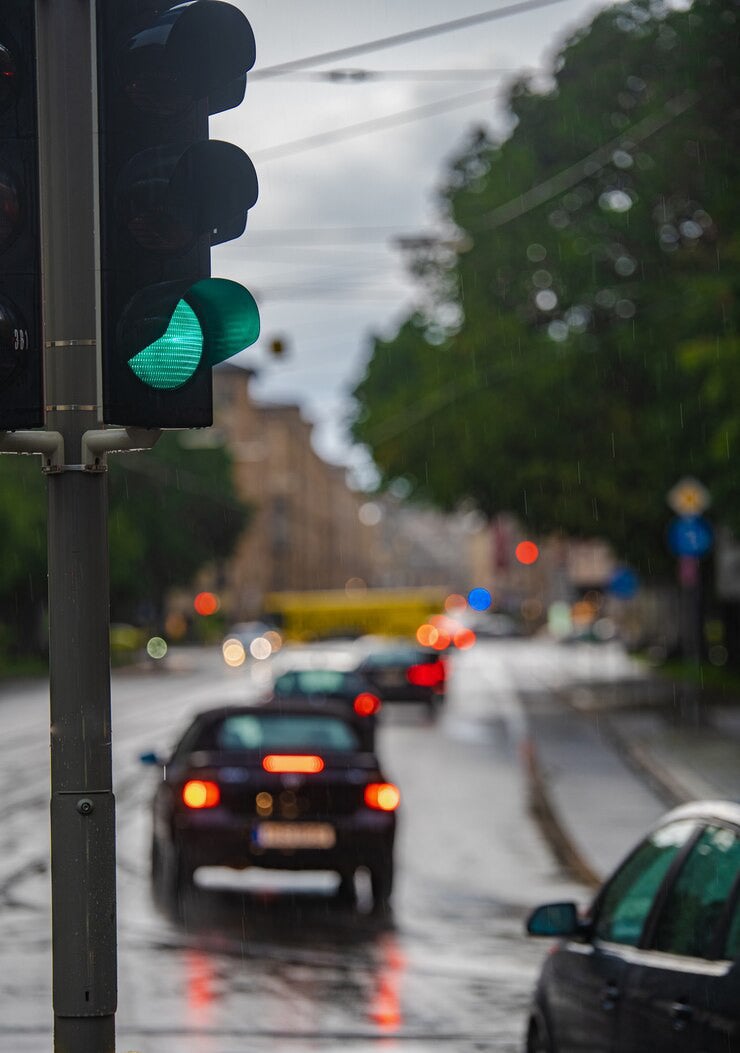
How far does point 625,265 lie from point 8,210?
106 ft

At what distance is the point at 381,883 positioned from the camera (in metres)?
13.8

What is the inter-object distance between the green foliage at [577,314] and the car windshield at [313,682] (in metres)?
8.39

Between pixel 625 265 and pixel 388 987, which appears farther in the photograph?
pixel 625 265

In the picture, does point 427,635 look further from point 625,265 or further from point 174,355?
point 174,355

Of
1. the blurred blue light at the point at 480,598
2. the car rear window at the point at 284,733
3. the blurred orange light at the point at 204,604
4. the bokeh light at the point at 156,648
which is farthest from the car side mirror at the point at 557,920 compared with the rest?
the blurred blue light at the point at 480,598

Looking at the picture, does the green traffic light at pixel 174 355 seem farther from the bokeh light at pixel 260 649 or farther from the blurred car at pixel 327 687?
the bokeh light at pixel 260 649

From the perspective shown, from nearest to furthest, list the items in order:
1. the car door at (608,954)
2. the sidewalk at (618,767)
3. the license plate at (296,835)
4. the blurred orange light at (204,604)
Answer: the car door at (608,954) < the license plate at (296,835) < the sidewalk at (618,767) < the blurred orange light at (204,604)

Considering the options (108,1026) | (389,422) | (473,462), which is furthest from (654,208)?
(108,1026)

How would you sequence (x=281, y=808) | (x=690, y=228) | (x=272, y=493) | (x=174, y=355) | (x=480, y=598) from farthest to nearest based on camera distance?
(x=480, y=598), (x=272, y=493), (x=690, y=228), (x=281, y=808), (x=174, y=355)

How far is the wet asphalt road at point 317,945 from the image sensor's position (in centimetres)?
948

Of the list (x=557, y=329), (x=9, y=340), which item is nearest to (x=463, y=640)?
(x=557, y=329)

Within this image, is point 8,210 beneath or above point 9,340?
above

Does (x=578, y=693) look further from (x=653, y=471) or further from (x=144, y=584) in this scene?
(x=144, y=584)

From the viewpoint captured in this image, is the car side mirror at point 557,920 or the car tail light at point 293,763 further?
the car tail light at point 293,763
